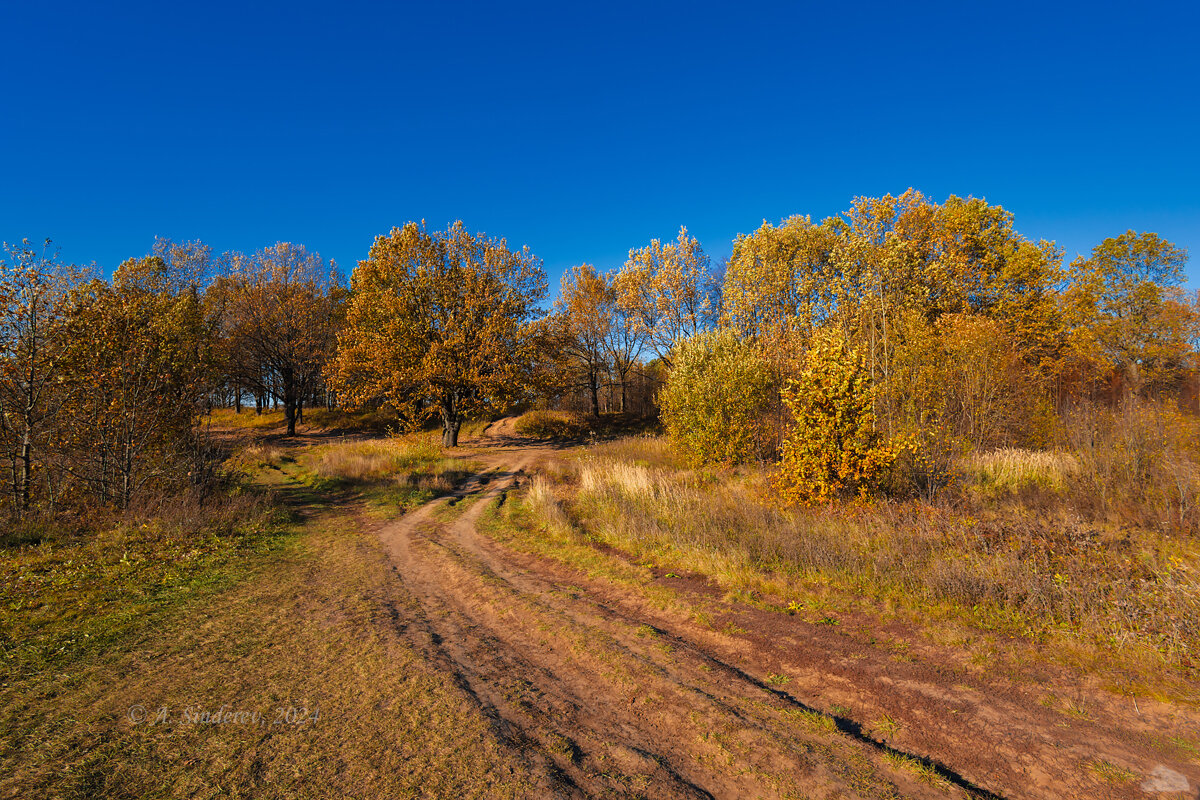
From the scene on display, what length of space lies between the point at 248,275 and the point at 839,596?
47.2 metres

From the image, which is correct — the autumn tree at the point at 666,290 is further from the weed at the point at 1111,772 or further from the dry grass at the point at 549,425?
the weed at the point at 1111,772

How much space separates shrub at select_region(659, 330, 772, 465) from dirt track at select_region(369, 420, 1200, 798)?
382 inches

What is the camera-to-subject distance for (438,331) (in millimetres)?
27078

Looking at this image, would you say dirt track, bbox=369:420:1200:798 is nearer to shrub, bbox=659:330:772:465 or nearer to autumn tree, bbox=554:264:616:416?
shrub, bbox=659:330:772:465

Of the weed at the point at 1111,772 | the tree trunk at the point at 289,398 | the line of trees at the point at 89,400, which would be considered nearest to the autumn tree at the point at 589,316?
the tree trunk at the point at 289,398

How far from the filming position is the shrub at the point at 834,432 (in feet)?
31.3

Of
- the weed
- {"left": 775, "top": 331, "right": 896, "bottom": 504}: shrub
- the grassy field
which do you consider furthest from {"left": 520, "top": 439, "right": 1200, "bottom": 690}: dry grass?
the grassy field

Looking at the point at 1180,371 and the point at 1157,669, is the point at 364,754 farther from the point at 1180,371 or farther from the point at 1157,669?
the point at 1180,371

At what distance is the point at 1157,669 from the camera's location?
184 inches

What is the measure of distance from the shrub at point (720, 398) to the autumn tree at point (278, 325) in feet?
94.4

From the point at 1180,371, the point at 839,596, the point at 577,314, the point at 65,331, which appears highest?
the point at 577,314

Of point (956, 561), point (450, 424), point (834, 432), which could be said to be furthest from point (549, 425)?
point (956, 561)

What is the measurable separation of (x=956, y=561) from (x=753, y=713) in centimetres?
434

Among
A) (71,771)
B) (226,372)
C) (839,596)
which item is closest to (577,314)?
(226,372)
